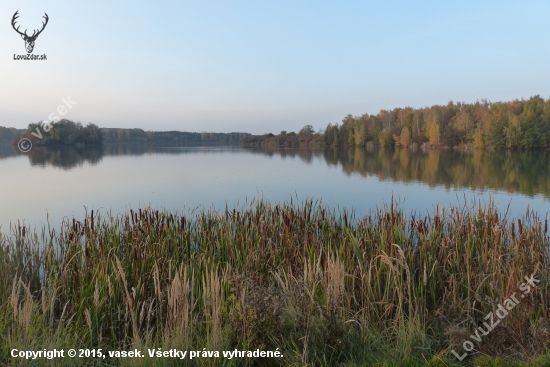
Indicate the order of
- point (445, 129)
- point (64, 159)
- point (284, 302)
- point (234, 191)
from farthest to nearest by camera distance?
point (445, 129)
point (64, 159)
point (234, 191)
point (284, 302)

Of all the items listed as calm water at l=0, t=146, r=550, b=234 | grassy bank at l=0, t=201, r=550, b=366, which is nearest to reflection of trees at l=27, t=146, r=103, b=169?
calm water at l=0, t=146, r=550, b=234

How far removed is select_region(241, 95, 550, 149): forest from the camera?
58875 mm

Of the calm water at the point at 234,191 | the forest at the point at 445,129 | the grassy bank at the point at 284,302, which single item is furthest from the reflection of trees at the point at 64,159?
the forest at the point at 445,129

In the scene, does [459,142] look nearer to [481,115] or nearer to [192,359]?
[481,115]

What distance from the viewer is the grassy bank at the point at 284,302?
3348 millimetres

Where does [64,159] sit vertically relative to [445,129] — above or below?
below

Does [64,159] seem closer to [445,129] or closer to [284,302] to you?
[284,302]

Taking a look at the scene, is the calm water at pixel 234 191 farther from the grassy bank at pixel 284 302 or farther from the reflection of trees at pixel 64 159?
the reflection of trees at pixel 64 159

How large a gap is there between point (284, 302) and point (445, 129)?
257ft

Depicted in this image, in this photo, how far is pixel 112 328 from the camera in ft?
13.2

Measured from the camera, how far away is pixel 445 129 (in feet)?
242

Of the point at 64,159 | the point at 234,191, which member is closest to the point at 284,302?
the point at 234,191

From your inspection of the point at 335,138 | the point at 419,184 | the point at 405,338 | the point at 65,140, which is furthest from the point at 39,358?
the point at 335,138

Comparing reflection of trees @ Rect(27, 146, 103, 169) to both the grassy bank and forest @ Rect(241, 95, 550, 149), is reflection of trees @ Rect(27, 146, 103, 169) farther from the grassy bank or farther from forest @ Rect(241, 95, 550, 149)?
forest @ Rect(241, 95, 550, 149)
